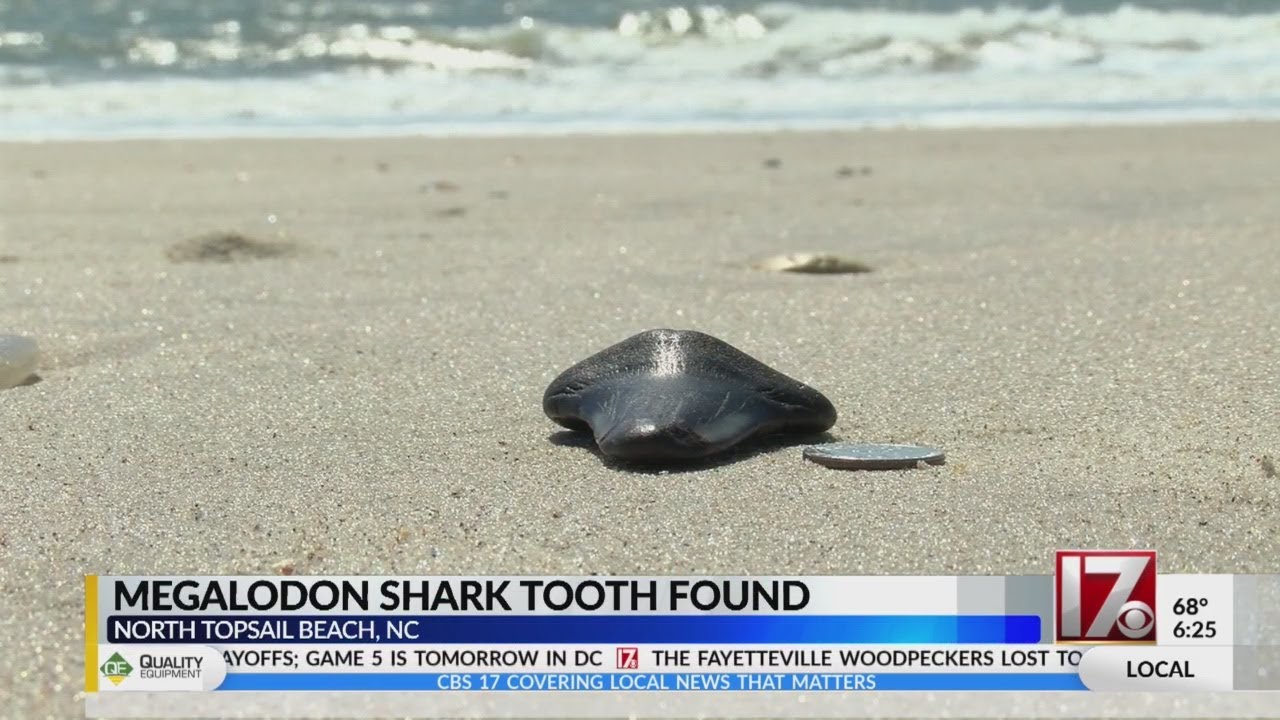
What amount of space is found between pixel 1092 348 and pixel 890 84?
604 cm

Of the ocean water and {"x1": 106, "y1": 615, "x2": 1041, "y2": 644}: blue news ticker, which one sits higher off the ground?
{"x1": 106, "y1": 615, "x2": 1041, "y2": 644}: blue news ticker

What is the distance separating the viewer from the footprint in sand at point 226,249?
3.61 meters

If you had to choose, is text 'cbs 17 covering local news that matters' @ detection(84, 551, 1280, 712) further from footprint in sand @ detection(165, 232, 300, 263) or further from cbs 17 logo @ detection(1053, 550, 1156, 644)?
footprint in sand @ detection(165, 232, 300, 263)

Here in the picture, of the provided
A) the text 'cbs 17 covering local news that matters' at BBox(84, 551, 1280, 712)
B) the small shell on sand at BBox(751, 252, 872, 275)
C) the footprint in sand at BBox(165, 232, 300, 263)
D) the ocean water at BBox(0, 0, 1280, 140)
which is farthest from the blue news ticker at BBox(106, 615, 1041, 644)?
the ocean water at BBox(0, 0, 1280, 140)

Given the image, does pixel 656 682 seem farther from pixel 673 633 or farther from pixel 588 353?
pixel 588 353

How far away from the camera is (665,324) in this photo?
296 cm

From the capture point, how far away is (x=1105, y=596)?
170 cm

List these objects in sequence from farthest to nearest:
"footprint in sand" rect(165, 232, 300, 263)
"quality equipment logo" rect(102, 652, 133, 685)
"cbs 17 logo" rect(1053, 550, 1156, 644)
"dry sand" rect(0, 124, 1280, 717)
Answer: "footprint in sand" rect(165, 232, 300, 263) < "dry sand" rect(0, 124, 1280, 717) < "cbs 17 logo" rect(1053, 550, 1156, 644) < "quality equipment logo" rect(102, 652, 133, 685)

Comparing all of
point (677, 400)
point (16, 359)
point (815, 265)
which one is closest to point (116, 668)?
point (677, 400)

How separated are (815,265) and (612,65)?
21.3 feet

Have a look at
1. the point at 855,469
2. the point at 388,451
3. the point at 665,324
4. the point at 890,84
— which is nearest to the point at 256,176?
the point at 665,324

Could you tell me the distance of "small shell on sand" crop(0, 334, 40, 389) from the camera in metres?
2.51

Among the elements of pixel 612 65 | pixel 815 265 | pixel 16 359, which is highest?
pixel 16 359

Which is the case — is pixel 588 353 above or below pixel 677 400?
below
